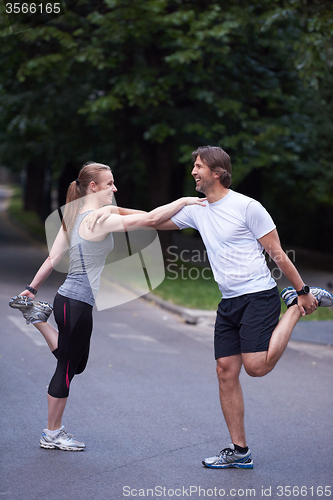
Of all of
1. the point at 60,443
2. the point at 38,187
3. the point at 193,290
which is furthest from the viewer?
the point at 38,187

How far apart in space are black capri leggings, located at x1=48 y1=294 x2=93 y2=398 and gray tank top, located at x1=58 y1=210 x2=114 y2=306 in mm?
60

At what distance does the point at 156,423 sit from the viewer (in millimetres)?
5305

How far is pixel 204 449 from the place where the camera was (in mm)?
4719

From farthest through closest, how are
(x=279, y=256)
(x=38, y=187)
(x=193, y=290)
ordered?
(x=38, y=187) < (x=193, y=290) < (x=279, y=256)

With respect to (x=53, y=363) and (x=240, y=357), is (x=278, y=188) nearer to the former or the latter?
(x=53, y=363)

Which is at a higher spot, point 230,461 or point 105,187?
point 105,187

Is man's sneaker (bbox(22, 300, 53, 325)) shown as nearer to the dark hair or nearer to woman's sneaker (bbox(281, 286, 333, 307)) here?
the dark hair

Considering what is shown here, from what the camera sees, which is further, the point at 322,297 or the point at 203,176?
the point at 322,297

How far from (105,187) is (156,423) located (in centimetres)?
205

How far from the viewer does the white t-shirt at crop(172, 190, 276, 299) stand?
409cm

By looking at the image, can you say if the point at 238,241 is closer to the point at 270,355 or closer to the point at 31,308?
the point at 270,355

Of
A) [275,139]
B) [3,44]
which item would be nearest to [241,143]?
[275,139]

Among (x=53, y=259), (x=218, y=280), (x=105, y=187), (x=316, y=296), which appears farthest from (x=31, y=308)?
(x=316, y=296)

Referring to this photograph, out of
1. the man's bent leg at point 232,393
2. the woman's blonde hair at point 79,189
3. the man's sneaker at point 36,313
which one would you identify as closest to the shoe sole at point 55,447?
the man's sneaker at point 36,313
